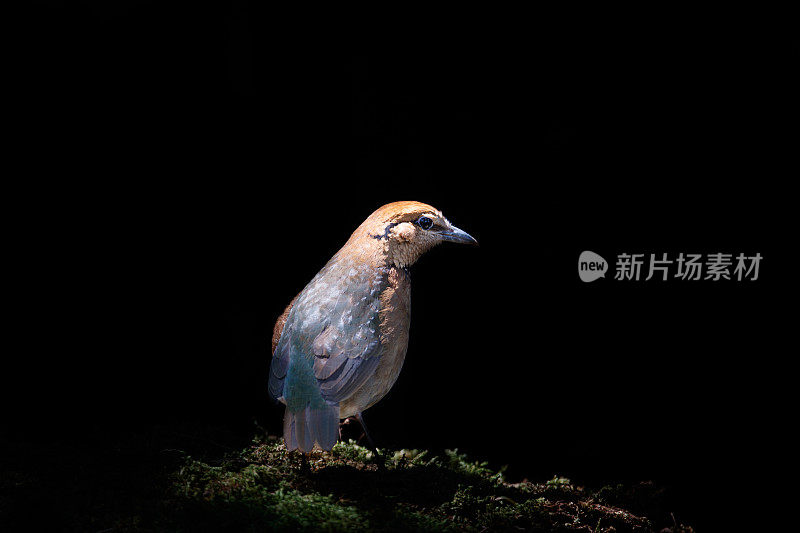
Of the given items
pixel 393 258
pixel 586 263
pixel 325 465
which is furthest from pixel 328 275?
pixel 586 263

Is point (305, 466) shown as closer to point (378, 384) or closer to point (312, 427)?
point (312, 427)

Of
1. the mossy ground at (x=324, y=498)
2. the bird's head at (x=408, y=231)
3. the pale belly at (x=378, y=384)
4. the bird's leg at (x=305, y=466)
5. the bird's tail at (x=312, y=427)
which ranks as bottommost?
the mossy ground at (x=324, y=498)

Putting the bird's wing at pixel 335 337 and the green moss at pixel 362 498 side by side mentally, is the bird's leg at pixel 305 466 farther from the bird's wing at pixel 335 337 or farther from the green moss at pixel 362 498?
the bird's wing at pixel 335 337

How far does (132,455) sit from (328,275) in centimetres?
138

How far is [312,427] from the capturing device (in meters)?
3.51

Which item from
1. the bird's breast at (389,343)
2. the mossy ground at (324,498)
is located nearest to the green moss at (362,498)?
the mossy ground at (324,498)

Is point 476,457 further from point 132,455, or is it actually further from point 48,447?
point 48,447

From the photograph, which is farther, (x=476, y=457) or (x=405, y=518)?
(x=476, y=457)

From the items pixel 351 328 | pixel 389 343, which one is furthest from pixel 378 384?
pixel 351 328

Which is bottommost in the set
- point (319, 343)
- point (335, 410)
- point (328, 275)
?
point (335, 410)

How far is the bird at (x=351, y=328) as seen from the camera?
356 centimetres

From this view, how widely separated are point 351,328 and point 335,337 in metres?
0.09

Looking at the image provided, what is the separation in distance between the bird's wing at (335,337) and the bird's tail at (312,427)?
0.07 m

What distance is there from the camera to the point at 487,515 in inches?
140
